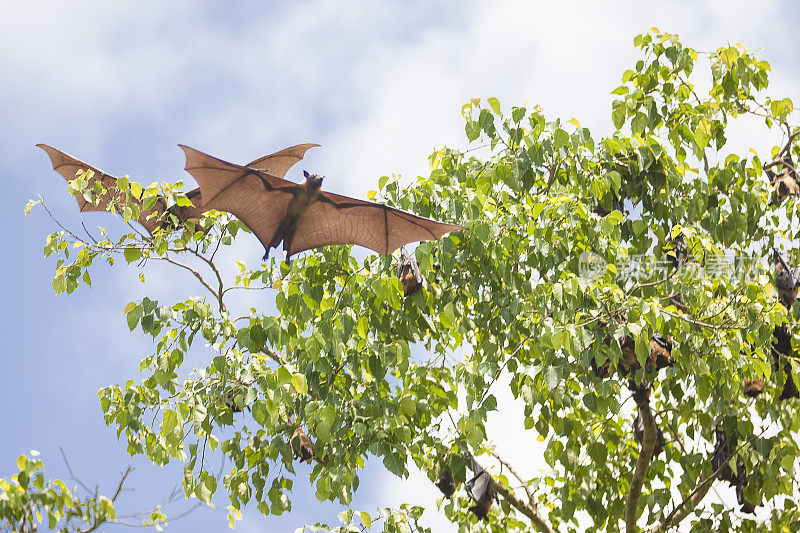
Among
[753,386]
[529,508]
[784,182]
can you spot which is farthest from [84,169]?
[784,182]

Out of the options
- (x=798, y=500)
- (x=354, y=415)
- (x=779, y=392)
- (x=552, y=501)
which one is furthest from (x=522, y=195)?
(x=798, y=500)

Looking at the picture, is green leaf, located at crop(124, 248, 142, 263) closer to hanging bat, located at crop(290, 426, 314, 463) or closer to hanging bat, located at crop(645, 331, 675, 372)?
hanging bat, located at crop(290, 426, 314, 463)

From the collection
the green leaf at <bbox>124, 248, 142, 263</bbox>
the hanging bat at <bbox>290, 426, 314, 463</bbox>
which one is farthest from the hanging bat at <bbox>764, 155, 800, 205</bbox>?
the green leaf at <bbox>124, 248, 142, 263</bbox>

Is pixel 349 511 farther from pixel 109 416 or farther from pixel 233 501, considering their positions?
pixel 109 416

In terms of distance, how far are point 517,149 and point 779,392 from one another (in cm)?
274

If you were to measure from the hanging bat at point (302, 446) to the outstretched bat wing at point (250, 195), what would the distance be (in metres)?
1.68

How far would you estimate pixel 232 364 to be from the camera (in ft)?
17.2

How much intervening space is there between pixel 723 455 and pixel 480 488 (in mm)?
1984

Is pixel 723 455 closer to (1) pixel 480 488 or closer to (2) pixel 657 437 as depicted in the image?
(2) pixel 657 437

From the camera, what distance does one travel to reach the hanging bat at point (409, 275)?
16.0 ft

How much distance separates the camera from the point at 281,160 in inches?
274

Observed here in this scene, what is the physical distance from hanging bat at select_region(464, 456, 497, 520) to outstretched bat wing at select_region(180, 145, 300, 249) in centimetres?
251

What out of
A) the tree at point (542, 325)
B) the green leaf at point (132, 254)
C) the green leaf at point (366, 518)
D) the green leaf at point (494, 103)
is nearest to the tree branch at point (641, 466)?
the tree at point (542, 325)

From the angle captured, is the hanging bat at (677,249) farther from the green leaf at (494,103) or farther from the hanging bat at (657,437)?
the green leaf at (494,103)
